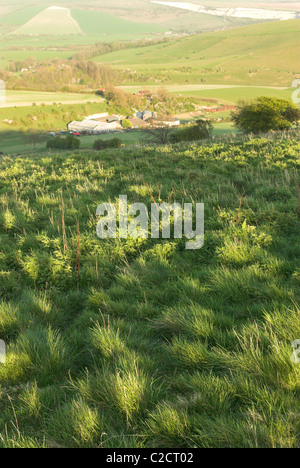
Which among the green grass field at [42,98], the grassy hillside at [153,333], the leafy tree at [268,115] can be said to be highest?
the green grass field at [42,98]

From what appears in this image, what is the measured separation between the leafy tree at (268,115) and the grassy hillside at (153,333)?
38.4 m

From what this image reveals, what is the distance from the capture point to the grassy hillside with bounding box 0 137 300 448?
226cm

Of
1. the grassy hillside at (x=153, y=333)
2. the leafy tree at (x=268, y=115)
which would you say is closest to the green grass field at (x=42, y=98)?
the leafy tree at (x=268, y=115)

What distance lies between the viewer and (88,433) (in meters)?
2.21

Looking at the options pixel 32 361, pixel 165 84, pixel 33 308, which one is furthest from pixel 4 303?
pixel 165 84

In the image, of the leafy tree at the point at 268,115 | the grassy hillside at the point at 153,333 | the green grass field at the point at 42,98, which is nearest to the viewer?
the grassy hillside at the point at 153,333

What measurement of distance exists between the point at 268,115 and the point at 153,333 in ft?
147

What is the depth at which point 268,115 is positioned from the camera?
4175cm

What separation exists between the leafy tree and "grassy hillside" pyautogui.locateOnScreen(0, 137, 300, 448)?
3839 cm

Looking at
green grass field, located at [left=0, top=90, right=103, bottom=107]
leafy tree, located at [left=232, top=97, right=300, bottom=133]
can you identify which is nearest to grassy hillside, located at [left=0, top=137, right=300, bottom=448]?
leafy tree, located at [left=232, top=97, right=300, bottom=133]

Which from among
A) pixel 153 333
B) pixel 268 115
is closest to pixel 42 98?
pixel 268 115

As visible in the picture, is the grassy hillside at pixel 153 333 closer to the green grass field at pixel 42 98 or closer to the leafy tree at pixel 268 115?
the leafy tree at pixel 268 115

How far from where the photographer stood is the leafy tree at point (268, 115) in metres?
41.1

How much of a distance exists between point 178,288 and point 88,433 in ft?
7.47
